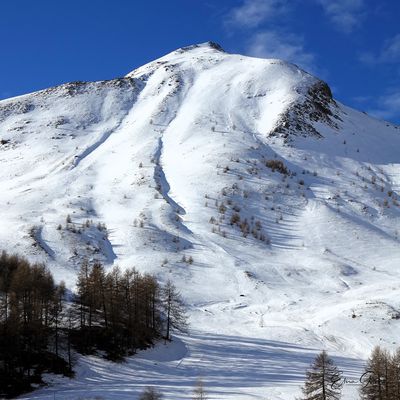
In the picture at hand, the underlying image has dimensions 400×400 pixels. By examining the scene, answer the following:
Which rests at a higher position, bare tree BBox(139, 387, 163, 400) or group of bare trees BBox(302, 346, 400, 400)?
group of bare trees BBox(302, 346, 400, 400)

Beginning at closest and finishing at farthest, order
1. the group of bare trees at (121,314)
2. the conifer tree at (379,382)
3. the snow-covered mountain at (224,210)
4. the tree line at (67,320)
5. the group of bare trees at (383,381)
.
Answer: the group of bare trees at (383,381)
the conifer tree at (379,382)
the tree line at (67,320)
the group of bare trees at (121,314)
the snow-covered mountain at (224,210)

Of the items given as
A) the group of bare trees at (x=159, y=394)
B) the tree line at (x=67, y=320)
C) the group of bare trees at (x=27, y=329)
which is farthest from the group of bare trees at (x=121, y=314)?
the group of bare trees at (x=159, y=394)

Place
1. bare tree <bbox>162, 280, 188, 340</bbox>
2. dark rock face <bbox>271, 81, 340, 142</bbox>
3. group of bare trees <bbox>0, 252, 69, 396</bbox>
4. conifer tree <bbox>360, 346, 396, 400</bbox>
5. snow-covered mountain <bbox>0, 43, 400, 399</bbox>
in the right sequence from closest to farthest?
conifer tree <bbox>360, 346, 396, 400</bbox> < group of bare trees <bbox>0, 252, 69, 396</bbox> < snow-covered mountain <bbox>0, 43, 400, 399</bbox> < bare tree <bbox>162, 280, 188, 340</bbox> < dark rock face <bbox>271, 81, 340, 142</bbox>

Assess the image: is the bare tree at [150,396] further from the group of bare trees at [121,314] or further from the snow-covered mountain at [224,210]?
the group of bare trees at [121,314]

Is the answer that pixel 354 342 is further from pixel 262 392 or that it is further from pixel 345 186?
pixel 345 186

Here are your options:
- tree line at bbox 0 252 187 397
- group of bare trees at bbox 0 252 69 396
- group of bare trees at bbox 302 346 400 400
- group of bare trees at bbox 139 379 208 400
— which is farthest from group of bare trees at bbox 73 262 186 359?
group of bare trees at bbox 302 346 400 400

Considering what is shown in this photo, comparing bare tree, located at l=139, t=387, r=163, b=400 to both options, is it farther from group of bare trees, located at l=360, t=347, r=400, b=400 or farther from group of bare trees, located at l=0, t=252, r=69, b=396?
group of bare trees, located at l=360, t=347, r=400, b=400

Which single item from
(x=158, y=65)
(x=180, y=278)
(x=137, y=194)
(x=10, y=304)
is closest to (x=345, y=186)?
(x=137, y=194)
